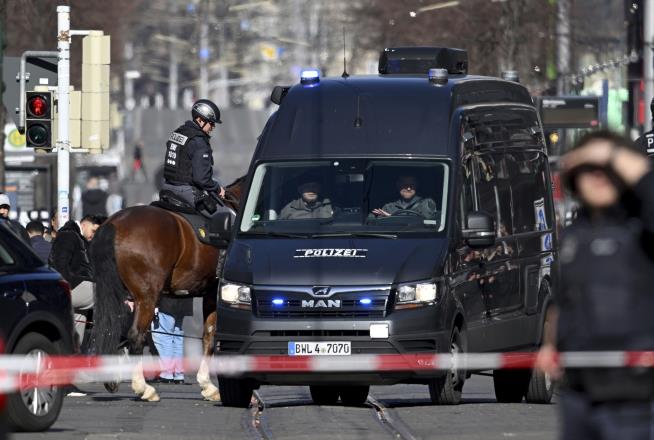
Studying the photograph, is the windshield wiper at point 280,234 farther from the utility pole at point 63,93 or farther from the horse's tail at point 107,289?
the utility pole at point 63,93

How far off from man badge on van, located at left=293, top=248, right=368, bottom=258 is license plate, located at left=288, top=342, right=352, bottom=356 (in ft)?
2.21

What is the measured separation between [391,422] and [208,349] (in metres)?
3.46

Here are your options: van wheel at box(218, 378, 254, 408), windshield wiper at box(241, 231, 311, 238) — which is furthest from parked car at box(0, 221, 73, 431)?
van wheel at box(218, 378, 254, 408)

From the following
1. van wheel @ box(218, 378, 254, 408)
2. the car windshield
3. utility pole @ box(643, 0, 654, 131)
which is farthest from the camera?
utility pole @ box(643, 0, 654, 131)

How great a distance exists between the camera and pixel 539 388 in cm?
1620

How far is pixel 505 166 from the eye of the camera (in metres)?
16.3

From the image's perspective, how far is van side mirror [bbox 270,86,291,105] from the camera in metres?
16.2

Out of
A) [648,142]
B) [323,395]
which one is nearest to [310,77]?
[323,395]

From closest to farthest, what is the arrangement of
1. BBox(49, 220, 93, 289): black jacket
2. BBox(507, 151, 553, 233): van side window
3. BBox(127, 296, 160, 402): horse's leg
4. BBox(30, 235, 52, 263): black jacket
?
BBox(507, 151, 553, 233): van side window, BBox(127, 296, 160, 402): horse's leg, BBox(49, 220, 93, 289): black jacket, BBox(30, 235, 52, 263): black jacket

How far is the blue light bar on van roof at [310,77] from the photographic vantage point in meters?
15.9

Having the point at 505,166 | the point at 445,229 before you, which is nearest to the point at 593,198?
the point at 445,229

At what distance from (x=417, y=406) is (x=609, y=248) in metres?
8.29

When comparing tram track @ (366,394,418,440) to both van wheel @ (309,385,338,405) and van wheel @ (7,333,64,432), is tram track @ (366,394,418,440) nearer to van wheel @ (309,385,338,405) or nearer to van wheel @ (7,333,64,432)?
van wheel @ (309,385,338,405)

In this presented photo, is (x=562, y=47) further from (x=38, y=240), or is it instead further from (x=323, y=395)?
(x=323, y=395)
